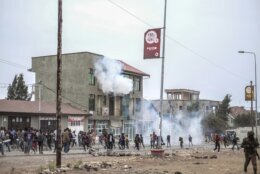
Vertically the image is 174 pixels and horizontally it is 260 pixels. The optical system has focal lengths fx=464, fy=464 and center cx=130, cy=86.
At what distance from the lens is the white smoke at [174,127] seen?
69562mm

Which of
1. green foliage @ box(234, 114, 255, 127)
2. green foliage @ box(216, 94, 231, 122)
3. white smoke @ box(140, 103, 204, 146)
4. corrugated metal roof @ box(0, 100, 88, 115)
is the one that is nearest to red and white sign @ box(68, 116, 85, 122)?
corrugated metal roof @ box(0, 100, 88, 115)

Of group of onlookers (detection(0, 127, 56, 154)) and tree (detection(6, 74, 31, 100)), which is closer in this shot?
group of onlookers (detection(0, 127, 56, 154))

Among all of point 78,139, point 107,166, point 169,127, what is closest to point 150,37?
point 107,166

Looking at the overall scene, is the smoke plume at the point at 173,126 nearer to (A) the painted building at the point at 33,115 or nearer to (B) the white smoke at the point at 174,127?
(B) the white smoke at the point at 174,127

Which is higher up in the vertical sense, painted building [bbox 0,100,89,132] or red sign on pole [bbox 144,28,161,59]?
red sign on pole [bbox 144,28,161,59]

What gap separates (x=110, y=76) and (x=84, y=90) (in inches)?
159

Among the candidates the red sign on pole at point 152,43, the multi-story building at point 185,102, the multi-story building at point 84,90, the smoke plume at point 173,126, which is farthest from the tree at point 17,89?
the red sign on pole at point 152,43

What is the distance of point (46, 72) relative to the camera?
61.0 m

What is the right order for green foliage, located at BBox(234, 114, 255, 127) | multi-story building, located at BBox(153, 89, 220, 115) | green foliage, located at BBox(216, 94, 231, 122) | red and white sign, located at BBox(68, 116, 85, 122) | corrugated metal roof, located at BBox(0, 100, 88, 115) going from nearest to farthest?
1. corrugated metal roof, located at BBox(0, 100, 88, 115)
2. red and white sign, located at BBox(68, 116, 85, 122)
3. green foliage, located at BBox(216, 94, 231, 122)
4. multi-story building, located at BBox(153, 89, 220, 115)
5. green foliage, located at BBox(234, 114, 255, 127)

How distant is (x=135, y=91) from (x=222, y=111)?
3278cm

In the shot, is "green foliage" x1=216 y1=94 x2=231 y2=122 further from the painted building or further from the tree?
the painted building

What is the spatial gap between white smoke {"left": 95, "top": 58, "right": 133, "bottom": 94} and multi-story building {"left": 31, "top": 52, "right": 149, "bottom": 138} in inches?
22.9

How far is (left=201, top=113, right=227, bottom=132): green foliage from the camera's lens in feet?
279

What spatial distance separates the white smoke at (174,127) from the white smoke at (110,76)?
372 inches
